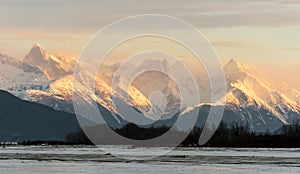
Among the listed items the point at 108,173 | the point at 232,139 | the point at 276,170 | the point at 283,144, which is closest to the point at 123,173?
the point at 108,173

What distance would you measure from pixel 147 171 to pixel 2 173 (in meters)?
12.0

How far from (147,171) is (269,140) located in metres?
129

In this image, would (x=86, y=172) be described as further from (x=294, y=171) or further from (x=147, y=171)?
(x=294, y=171)

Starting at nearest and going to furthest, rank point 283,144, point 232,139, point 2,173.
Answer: point 2,173 < point 283,144 < point 232,139

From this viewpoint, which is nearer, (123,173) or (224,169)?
(123,173)

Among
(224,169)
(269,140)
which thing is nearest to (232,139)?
(269,140)

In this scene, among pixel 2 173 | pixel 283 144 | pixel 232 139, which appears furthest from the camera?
pixel 232 139

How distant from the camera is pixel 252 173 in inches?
2448

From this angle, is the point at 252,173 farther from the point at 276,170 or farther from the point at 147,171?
the point at 147,171

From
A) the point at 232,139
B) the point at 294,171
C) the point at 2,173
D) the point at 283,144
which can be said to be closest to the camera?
the point at 2,173

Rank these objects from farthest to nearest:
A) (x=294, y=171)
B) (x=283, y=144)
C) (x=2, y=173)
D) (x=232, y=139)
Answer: (x=232, y=139), (x=283, y=144), (x=294, y=171), (x=2, y=173)

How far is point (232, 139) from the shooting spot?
19912cm

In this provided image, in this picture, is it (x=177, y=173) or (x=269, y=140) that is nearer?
(x=177, y=173)

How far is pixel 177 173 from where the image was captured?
62000 mm
